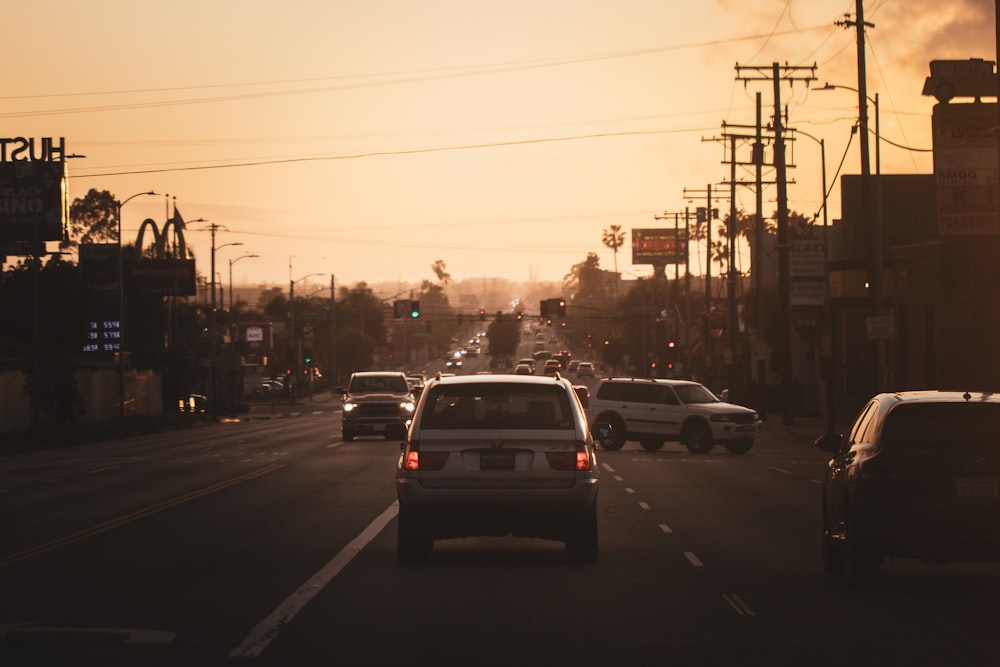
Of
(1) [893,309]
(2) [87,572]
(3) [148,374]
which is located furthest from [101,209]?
(2) [87,572]

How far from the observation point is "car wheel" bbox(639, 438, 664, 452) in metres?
40.0

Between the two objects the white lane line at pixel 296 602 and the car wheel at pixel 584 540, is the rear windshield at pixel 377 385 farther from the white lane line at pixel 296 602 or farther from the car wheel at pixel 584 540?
the car wheel at pixel 584 540

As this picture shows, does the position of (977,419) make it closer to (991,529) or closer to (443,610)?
(991,529)

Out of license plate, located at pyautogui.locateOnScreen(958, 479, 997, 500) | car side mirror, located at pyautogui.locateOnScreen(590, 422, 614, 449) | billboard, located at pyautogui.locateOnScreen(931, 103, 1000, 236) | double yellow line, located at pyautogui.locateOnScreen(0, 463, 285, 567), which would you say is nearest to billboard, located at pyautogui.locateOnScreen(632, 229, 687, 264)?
billboard, located at pyautogui.locateOnScreen(931, 103, 1000, 236)

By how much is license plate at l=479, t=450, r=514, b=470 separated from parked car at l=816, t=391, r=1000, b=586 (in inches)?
128

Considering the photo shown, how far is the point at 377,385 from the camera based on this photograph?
42031 millimetres

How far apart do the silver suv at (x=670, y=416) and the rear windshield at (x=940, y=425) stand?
25397 mm

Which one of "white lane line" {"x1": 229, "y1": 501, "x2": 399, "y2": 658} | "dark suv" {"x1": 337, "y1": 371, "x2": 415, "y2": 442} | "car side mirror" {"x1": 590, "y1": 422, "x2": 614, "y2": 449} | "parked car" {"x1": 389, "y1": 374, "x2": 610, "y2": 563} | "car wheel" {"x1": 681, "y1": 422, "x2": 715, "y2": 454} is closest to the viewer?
"white lane line" {"x1": 229, "y1": 501, "x2": 399, "y2": 658}

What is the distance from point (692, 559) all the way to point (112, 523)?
8.26 metres

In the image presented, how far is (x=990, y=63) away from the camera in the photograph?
43156 millimetres

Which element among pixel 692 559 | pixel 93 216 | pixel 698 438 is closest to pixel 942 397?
pixel 692 559

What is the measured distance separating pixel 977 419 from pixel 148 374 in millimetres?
71936

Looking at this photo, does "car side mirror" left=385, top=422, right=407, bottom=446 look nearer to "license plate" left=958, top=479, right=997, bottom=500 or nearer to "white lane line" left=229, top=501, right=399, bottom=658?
"white lane line" left=229, top=501, right=399, bottom=658

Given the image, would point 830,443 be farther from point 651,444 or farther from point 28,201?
point 28,201
